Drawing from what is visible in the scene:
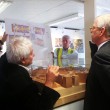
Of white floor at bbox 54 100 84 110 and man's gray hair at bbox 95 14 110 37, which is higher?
man's gray hair at bbox 95 14 110 37

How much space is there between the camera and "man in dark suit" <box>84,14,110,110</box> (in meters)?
1.11

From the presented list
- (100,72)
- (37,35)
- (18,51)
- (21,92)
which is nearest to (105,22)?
(100,72)

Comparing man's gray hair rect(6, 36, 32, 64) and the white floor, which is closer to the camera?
man's gray hair rect(6, 36, 32, 64)

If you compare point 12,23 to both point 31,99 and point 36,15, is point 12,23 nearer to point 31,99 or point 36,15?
point 31,99

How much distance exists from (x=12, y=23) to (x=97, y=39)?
93 cm

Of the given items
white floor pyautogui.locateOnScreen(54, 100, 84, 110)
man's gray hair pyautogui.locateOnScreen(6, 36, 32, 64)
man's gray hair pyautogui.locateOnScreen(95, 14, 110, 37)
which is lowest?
white floor pyautogui.locateOnScreen(54, 100, 84, 110)

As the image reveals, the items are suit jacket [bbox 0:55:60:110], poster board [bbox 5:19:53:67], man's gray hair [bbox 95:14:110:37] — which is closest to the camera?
suit jacket [bbox 0:55:60:110]

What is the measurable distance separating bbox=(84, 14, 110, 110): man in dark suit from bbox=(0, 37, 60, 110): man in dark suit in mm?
246

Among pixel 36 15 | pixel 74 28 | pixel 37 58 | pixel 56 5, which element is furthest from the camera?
pixel 74 28

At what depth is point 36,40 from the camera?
6.72 ft

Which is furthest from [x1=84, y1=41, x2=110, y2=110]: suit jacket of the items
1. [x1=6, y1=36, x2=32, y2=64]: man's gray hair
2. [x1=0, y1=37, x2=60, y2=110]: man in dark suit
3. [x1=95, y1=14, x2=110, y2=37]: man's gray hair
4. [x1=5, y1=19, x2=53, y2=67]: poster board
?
[x1=5, y1=19, x2=53, y2=67]: poster board

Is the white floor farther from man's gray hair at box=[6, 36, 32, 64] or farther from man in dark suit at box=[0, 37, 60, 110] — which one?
man's gray hair at box=[6, 36, 32, 64]

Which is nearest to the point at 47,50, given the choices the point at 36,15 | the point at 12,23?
the point at 12,23

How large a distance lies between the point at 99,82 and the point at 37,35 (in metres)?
1.08
